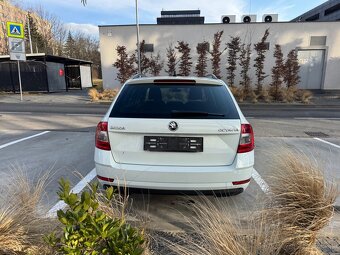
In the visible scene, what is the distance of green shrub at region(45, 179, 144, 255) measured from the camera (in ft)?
6.34

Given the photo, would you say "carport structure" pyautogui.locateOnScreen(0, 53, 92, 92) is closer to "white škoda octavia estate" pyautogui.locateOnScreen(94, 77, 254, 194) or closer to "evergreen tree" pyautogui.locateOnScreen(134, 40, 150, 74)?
"evergreen tree" pyautogui.locateOnScreen(134, 40, 150, 74)

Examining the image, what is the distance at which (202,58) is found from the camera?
66.7ft

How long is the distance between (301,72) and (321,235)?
847 inches

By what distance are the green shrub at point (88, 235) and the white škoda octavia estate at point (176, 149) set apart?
3.09ft

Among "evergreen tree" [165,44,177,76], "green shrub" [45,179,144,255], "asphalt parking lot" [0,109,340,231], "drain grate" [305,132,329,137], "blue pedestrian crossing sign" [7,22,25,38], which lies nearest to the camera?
"green shrub" [45,179,144,255]

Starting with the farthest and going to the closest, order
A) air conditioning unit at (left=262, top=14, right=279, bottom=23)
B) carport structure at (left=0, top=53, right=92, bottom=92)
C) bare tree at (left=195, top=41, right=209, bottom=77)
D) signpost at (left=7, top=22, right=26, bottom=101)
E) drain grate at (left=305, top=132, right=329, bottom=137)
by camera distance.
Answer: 1. carport structure at (left=0, top=53, right=92, bottom=92)
2. air conditioning unit at (left=262, top=14, right=279, bottom=23)
3. bare tree at (left=195, top=41, right=209, bottom=77)
4. signpost at (left=7, top=22, right=26, bottom=101)
5. drain grate at (left=305, top=132, right=329, bottom=137)

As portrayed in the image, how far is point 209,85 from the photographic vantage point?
3.58 m

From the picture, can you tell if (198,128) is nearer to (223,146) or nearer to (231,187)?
(223,146)

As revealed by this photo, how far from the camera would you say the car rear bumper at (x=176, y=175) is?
2990 mm

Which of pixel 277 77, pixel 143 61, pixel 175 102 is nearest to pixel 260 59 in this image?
pixel 277 77

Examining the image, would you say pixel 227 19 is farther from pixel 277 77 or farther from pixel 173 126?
pixel 173 126

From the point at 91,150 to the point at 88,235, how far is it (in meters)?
4.62

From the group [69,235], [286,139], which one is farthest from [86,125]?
[69,235]

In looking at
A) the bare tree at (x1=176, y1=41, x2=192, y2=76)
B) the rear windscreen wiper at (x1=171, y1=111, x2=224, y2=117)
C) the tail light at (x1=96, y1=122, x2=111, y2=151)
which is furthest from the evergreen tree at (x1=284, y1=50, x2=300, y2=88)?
the tail light at (x1=96, y1=122, x2=111, y2=151)
